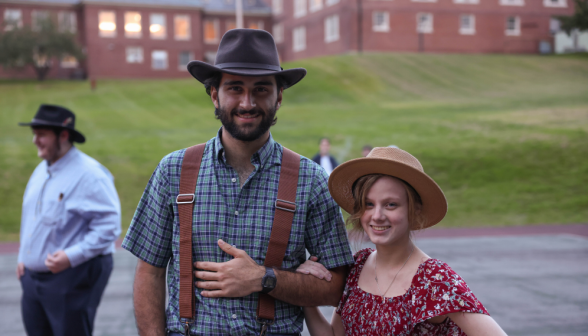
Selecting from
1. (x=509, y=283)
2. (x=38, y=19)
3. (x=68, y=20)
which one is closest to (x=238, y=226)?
(x=509, y=283)

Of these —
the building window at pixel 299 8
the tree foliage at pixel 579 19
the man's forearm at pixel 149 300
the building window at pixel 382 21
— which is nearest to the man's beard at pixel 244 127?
the man's forearm at pixel 149 300

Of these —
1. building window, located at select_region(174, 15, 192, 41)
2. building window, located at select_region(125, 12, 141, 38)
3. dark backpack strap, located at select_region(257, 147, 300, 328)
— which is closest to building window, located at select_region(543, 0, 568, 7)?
building window, located at select_region(174, 15, 192, 41)

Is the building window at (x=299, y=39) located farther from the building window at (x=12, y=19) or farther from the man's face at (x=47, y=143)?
the man's face at (x=47, y=143)

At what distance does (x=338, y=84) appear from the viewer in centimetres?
3425

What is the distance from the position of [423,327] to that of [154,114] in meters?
27.8

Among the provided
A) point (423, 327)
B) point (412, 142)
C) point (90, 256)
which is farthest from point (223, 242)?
point (412, 142)

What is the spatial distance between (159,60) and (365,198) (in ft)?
159

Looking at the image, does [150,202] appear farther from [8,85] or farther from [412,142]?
[8,85]

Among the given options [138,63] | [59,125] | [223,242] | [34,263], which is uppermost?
[138,63]

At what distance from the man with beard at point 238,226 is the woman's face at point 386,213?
0.16 m

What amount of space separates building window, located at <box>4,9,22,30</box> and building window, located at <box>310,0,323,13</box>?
77.1 ft

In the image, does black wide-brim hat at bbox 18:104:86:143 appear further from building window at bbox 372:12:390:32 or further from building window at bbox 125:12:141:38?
building window at bbox 125:12:141:38

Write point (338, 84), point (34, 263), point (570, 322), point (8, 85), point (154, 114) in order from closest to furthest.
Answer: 1. point (34, 263)
2. point (570, 322)
3. point (154, 114)
4. point (338, 84)
5. point (8, 85)

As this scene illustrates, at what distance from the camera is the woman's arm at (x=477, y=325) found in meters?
2.28
